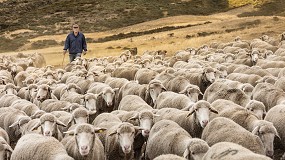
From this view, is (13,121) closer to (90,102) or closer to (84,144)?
(90,102)

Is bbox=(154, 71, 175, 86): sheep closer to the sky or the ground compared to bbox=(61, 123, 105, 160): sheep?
closer to the ground

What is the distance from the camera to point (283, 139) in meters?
9.27

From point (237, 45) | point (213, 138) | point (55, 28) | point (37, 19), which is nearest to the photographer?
point (213, 138)

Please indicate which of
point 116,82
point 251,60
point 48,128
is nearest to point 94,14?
point 251,60

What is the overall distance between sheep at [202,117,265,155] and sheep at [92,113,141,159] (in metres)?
1.39

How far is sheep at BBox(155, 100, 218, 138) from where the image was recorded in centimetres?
946

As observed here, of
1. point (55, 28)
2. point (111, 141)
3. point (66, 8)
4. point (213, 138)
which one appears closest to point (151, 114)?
point (111, 141)

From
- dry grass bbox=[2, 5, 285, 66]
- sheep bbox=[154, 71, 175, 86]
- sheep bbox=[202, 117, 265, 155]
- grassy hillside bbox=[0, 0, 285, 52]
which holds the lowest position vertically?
grassy hillside bbox=[0, 0, 285, 52]

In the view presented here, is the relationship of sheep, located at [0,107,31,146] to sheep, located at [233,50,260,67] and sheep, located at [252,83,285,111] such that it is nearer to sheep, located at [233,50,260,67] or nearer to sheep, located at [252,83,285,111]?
sheep, located at [252,83,285,111]

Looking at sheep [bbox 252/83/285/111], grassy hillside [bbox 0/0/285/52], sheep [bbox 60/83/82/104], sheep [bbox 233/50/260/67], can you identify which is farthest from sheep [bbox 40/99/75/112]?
grassy hillside [bbox 0/0/285/52]

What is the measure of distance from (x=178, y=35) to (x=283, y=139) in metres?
29.5

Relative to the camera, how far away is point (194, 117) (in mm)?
9742

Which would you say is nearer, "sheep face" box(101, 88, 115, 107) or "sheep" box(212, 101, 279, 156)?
"sheep" box(212, 101, 279, 156)

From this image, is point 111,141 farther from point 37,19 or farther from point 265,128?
point 37,19
